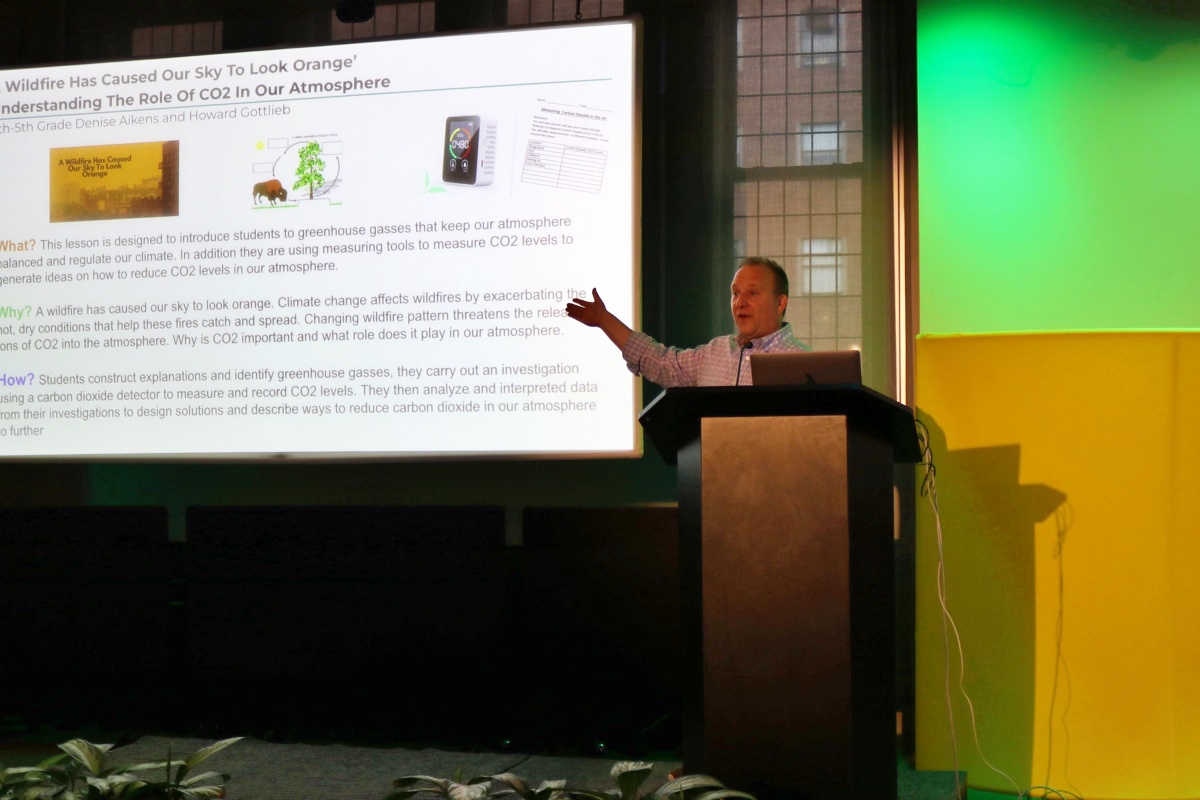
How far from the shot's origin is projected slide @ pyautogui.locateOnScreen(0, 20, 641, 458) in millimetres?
3305

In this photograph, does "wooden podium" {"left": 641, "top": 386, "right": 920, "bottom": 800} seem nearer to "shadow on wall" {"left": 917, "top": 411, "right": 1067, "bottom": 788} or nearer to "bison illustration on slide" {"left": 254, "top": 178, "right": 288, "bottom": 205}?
"shadow on wall" {"left": 917, "top": 411, "right": 1067, "bottom": 788}

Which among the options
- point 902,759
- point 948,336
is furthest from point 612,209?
point 902,759

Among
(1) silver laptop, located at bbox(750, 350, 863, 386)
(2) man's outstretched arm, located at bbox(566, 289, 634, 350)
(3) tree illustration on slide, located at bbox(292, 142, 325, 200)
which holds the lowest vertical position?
(1) silver laptop, located at bbox(750, 350, 863, 386)

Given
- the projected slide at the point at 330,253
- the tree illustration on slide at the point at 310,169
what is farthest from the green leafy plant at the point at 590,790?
the tree illustration on slide at the point at 310,169

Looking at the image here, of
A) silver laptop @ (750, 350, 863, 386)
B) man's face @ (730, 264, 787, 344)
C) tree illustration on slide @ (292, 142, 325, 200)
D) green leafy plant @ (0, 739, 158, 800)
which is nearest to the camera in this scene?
silver laptop @ (750, 350, 863, 386)

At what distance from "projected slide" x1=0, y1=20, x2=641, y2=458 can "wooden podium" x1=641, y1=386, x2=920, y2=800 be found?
1.47 meters

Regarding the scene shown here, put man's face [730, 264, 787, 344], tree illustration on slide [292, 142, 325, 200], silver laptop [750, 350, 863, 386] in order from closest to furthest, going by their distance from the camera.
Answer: silver laptop [750, 350, 863, 386]
man's face [730, 264, 787, 344]
tree illustration on slide [292, 142, 325, 200]

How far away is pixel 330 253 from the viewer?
11.2 feet

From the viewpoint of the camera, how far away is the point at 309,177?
3.44m

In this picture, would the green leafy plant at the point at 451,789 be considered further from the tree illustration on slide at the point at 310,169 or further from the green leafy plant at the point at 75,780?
the tree illustration on slide at the point at 310,169

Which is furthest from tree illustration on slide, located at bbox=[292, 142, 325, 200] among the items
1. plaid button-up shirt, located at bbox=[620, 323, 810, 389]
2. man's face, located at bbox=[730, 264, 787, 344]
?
man's face, located at bbox=[730, 264, 787, 344]

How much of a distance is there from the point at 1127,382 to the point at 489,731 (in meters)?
2.08

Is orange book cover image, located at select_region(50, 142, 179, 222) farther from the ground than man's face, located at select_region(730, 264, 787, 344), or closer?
farther from the ground

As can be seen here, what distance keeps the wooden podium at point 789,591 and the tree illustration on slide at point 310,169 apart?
2079 millimetres
